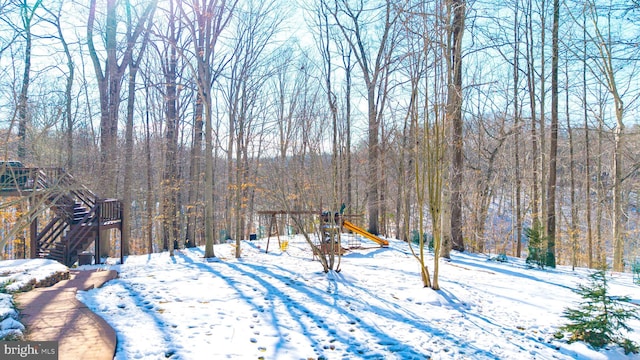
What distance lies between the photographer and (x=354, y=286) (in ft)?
19.7

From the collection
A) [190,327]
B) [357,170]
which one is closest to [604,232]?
[357,170]

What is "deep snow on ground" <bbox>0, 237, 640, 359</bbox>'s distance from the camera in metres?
3.57

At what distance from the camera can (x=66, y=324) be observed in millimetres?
3613

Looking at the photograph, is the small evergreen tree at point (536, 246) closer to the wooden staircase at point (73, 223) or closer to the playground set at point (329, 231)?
the playground set at point (329, 231)

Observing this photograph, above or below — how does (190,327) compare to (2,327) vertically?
below

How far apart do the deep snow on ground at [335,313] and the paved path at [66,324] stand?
0.46 ft

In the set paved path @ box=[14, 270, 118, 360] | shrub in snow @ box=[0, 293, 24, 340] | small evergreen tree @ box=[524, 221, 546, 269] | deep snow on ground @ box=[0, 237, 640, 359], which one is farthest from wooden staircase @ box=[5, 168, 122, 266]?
small evergreen tree @ box=[524, 221, 546, 269]

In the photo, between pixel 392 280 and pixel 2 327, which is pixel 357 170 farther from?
pixel 2 327

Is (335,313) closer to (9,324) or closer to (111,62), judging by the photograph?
(9,324)

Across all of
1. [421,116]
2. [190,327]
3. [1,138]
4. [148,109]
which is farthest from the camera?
[148,109]

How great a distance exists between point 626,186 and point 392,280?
11.2 meters
